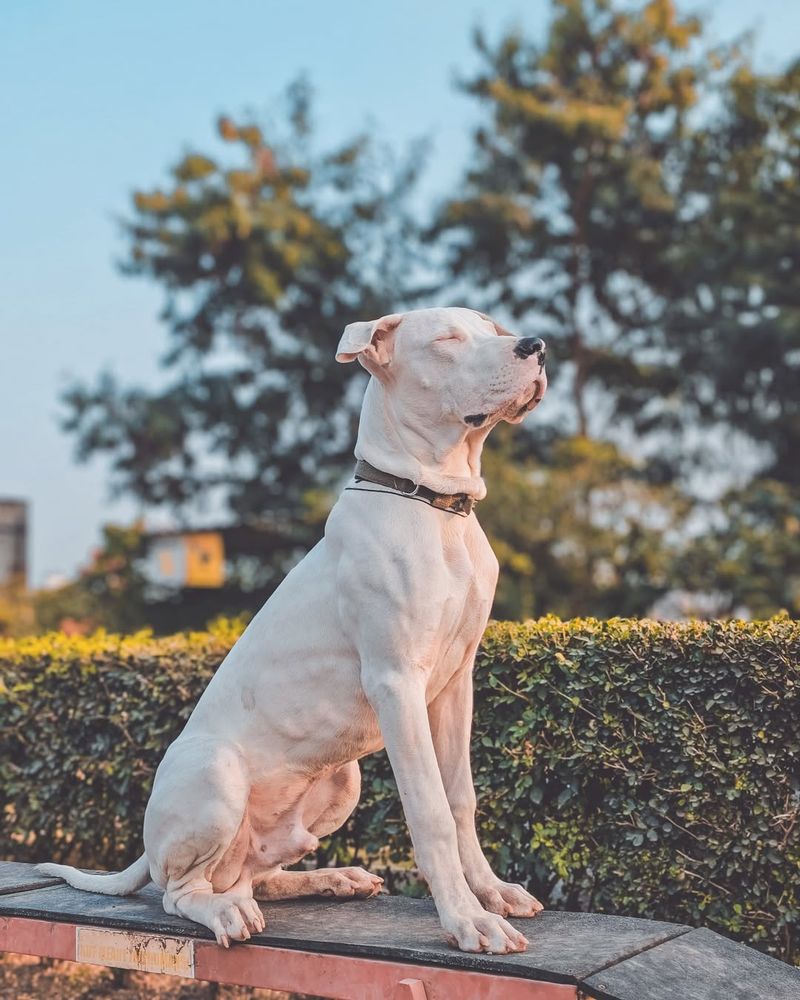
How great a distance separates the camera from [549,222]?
2056 cm

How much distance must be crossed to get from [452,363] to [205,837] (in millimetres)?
1579

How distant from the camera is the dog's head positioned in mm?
3230

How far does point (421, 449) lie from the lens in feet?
11.3

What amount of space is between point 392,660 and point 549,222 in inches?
723

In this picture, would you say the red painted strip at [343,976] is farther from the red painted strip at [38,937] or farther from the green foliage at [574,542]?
the green foliage at [574,542]

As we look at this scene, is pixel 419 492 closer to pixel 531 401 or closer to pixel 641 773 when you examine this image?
pixel 531 401

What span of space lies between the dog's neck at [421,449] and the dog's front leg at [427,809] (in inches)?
22.7

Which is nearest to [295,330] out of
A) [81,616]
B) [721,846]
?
[81,616]

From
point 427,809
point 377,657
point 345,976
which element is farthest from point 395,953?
point 377,657

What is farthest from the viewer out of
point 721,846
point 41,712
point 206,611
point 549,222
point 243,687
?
point 549,222

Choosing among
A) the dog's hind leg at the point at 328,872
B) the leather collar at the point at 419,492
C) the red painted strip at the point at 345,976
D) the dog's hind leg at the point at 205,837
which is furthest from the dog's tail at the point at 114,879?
the leather collar at the point at 419,492

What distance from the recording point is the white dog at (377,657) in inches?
128

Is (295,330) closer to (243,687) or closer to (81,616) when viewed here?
(81,616)

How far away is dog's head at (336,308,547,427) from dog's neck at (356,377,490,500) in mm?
50
